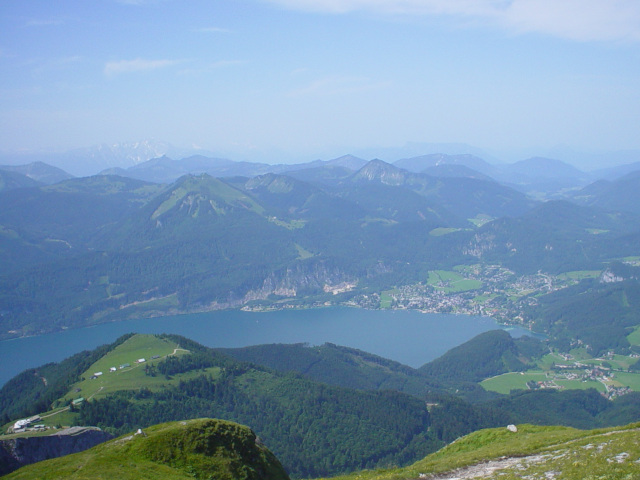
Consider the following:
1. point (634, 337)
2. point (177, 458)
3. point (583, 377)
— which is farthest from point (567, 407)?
point (177, 458)

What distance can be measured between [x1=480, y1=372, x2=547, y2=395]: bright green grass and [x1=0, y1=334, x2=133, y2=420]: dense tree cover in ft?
202

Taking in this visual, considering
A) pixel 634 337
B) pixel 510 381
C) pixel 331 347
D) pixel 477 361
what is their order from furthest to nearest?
pixel 634 337 < pixel 331 347 < pixel 477 361 < pixel 510 381

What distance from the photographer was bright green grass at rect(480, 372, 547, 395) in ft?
300

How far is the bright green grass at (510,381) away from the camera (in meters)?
91.6

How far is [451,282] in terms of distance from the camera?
174 metres

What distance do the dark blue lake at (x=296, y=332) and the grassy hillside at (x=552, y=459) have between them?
85.3m

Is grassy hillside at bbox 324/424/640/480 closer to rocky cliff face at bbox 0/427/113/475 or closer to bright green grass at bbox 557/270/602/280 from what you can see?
rocky cliff face at bbox 0/427/113/475

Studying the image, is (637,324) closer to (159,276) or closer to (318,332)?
(318,332)

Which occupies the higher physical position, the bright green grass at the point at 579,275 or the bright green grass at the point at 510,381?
the bright green grass at the point at 579,275

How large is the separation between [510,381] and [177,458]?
83.6 metres

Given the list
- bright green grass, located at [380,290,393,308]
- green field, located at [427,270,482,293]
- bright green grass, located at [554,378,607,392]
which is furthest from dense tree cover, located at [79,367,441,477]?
green field, located at [427,270,482,293]

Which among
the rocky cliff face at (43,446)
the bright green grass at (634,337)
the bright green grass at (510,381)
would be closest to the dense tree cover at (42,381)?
the rocky cliff face at (43,446)

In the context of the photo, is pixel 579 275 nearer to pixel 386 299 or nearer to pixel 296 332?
pixel 386 299

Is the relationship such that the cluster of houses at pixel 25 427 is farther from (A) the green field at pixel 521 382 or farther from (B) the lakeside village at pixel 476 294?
(B) the lakeside village at pixel 476 294
